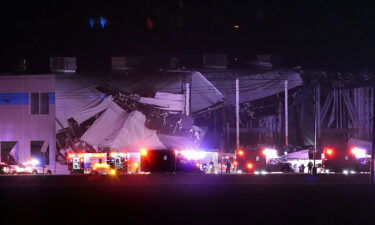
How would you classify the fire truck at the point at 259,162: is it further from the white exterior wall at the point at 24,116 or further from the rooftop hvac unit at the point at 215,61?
the white exterior wall at the point at 24,116

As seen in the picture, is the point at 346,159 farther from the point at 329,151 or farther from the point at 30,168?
the point at 30,168

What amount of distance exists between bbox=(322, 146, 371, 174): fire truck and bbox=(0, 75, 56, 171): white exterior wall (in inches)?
986

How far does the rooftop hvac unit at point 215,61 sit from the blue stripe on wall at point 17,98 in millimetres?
14862

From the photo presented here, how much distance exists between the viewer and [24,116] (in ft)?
191

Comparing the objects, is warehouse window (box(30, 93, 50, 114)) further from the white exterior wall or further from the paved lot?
the paved lot

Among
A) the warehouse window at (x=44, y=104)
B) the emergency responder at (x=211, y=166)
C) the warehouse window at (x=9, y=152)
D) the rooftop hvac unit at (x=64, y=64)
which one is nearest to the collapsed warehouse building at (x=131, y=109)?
the warehouse window at (x=44, y=104)

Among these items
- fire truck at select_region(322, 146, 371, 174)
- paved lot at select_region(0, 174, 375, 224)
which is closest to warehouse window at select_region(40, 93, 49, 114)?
fire truck at select_region(322, 146, 371, 174)

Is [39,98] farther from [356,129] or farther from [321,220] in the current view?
[321,220]

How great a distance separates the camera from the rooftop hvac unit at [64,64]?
200 feet

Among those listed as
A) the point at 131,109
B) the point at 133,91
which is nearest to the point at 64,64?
the point at 133,91

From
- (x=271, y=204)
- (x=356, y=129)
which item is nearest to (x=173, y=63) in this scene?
(x=356, y=129)

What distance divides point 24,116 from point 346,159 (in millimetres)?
29341

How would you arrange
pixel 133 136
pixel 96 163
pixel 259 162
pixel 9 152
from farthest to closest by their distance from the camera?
pixel 9 152 → pixel 133 136 → pixel 259 162 → pixel 96 163

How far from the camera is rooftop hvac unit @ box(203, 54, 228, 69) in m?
60.2
